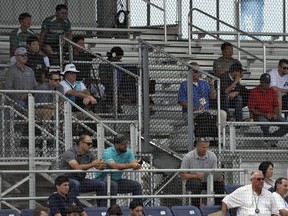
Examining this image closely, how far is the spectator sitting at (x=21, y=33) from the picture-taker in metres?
28.3

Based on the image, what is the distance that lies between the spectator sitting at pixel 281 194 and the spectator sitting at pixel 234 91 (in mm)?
3412

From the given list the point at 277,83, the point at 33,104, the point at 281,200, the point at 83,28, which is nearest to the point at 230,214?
the point at 281,200

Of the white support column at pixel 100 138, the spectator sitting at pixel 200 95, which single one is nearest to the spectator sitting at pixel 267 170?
the spectator sitting at pixel 200 95

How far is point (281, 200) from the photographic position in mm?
24484

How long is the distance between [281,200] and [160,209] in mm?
1748

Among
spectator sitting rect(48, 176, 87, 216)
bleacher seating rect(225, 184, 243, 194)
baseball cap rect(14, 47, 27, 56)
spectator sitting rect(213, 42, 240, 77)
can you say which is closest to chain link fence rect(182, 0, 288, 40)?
spectator sitting rect(213, 42, 240, 77)

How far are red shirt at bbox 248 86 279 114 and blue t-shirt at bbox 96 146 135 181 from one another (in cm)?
420

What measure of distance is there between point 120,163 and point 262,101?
4.53m

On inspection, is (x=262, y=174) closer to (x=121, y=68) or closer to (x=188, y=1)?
(x=121, y=68)

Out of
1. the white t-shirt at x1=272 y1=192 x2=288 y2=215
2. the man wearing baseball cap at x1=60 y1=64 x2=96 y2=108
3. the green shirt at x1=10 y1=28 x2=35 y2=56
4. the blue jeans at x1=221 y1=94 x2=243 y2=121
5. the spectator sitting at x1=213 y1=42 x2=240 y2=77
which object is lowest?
the white t-shirt at x1=272 y1=192 x2=288 y2=215

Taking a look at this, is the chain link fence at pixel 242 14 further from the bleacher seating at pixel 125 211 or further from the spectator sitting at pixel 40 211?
the spectator sitting at pixel 40 211

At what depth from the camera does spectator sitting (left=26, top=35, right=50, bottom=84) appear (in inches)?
1076

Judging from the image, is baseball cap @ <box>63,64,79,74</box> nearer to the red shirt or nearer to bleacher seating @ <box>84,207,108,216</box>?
the red shirt

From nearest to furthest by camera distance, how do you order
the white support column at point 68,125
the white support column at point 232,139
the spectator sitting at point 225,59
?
the white support column at point 68,125, the white support column at point 232,139, the spectator sitting at point 225,59
